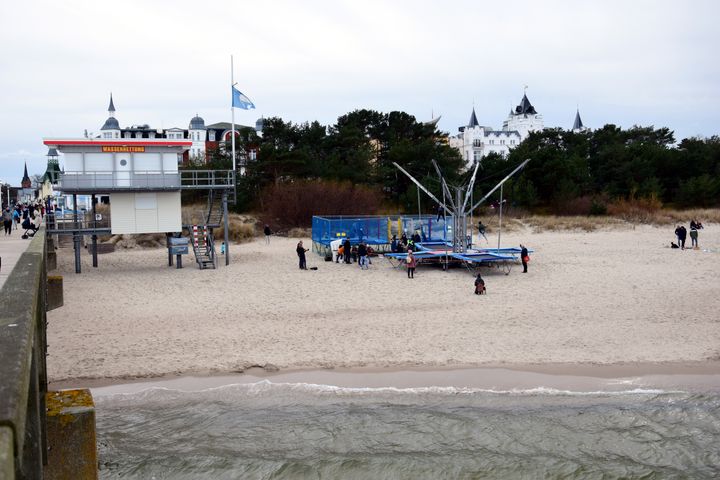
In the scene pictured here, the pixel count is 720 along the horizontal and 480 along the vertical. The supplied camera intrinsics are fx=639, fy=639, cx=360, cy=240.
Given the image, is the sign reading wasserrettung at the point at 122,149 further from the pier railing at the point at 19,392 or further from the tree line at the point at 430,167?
the tree line at the point at 430,167

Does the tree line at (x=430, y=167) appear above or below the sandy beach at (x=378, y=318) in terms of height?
above

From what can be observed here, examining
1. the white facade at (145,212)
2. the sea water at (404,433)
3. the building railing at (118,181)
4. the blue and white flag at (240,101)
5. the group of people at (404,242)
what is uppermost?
the blue and white flag at (240,101)

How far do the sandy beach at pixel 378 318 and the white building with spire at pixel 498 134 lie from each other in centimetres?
9268

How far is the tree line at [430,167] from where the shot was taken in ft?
189

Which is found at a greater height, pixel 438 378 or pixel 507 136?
pixel 507 136

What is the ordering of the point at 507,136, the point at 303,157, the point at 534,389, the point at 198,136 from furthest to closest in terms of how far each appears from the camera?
the point at 507,136 → the point at 198,136 → the point at 303,157 → the point at 534,389

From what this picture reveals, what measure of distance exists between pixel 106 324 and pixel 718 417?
50.8ft

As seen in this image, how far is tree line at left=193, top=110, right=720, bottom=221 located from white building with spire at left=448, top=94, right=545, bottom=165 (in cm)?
4876

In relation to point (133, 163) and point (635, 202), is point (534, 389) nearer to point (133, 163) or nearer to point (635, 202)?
point (133, 163)

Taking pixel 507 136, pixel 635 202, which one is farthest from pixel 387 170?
pixel 507 136

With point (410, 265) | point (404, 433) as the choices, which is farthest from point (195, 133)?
point (404, 433)

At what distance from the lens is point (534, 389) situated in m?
13.5

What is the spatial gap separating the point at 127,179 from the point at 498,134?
108 meters

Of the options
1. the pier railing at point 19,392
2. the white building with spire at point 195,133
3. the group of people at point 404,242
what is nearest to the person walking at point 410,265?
the group of people at point 404,242
